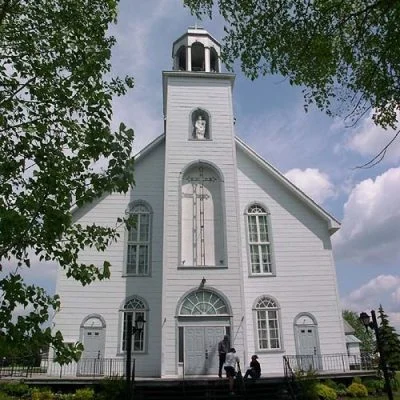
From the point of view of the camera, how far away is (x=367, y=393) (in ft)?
53.3

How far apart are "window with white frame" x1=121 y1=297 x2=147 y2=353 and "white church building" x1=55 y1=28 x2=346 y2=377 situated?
4 centimetres

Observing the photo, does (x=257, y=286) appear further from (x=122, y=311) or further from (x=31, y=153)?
(x=31, y=153)

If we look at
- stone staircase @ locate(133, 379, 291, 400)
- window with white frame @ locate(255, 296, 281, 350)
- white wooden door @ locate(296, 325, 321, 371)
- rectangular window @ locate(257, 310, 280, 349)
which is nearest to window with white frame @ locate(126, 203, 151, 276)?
window with white frame @ locate(255, 296, 281, 350)

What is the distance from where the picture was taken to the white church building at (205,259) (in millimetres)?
18672

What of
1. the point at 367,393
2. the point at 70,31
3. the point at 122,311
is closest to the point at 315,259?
the point at 367,393

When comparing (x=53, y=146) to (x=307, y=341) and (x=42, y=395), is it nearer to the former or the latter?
(x=42, y=395)

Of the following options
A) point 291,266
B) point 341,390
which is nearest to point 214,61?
point 291,266

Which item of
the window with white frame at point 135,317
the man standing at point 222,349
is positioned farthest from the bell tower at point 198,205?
the window with white frame at point 135,317

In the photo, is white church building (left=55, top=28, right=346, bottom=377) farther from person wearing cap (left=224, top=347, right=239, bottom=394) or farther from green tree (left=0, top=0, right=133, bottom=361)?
green tree (left=0, top=0, right=133, bottom=361)

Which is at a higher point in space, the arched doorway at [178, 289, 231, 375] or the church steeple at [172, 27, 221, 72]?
the church steeple at [172, 27, 221, 72]

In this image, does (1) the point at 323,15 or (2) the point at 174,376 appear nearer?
(1) the point at 323,15

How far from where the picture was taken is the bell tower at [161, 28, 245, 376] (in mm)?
18562

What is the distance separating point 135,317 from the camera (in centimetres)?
1925

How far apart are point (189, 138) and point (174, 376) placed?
11.0 m
